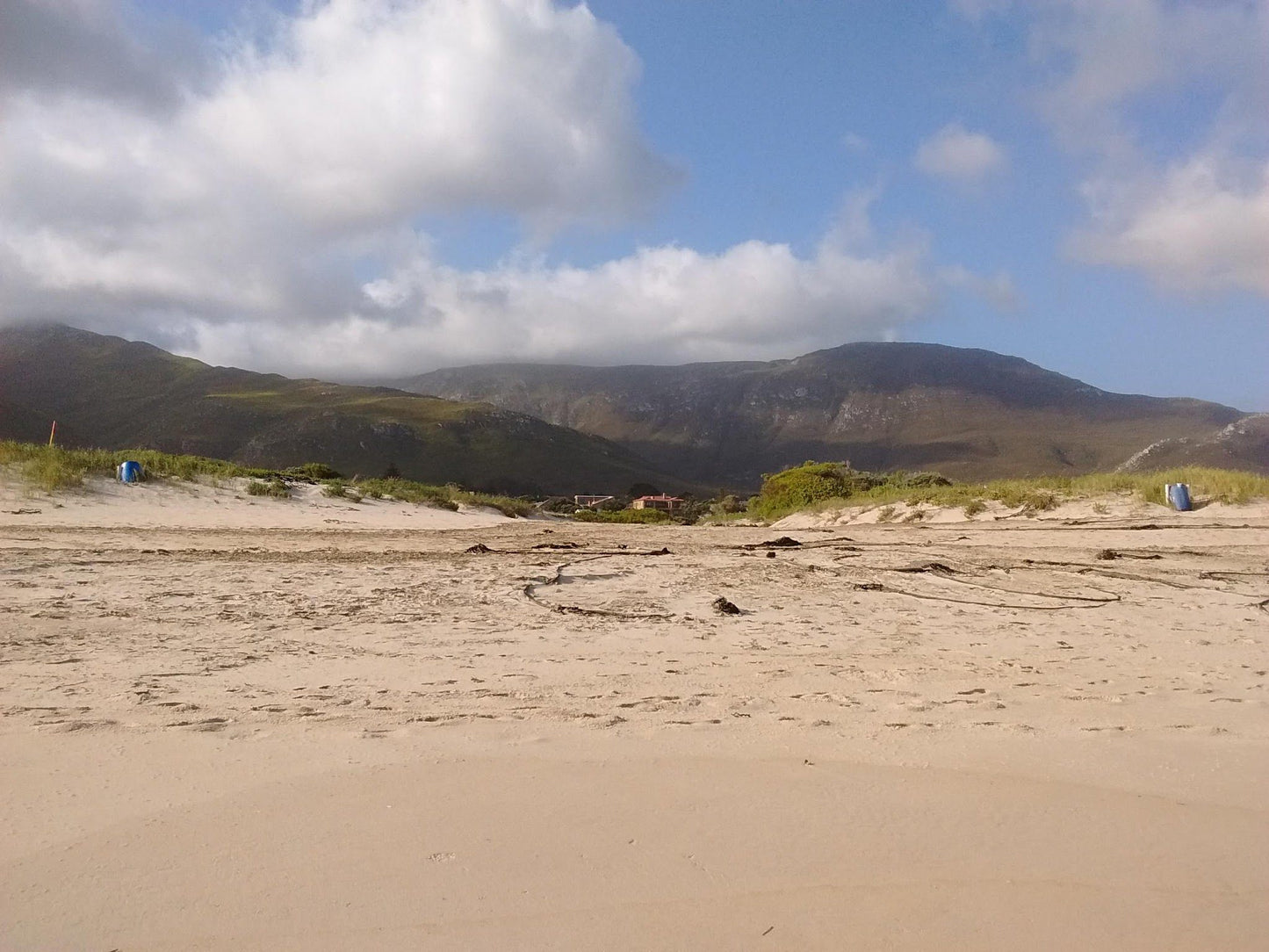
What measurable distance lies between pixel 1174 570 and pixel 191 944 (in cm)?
1026

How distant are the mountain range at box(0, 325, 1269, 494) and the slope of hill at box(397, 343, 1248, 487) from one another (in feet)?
1.61

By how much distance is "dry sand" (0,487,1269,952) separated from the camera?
7.25 feet

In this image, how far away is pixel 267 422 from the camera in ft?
261

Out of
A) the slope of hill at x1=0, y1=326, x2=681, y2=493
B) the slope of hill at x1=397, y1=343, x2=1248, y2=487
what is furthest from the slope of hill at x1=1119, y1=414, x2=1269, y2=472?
the slope of hill at x1=0, y1=326, x2=681, y2=493

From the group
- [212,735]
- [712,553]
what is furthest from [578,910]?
[712,553]

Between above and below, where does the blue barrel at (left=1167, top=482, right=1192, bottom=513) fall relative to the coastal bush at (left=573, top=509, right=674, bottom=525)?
above

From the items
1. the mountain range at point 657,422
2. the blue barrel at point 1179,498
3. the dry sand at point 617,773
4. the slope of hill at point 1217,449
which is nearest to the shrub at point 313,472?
the dry sand at point 617,773

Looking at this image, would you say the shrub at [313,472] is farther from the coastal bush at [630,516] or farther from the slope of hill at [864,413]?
the slope of hill at [864,413]

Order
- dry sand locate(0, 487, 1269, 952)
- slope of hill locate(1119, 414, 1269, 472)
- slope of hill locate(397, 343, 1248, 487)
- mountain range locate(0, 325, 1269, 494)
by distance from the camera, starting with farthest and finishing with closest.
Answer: slope of hill locate(397, 343, 1248, 487), mountain range locate(0, 325, 1269, 494), slope of hill locate(1119, 414, 1269, 472), dry sand locate(0, 487, 1269, 952)

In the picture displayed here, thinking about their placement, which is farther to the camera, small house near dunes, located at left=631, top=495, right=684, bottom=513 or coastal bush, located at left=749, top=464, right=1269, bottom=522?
small house near dunes, located at left=631, top=495, right=684, bottom=513

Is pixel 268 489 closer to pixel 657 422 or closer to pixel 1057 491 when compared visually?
pixel 1057 491

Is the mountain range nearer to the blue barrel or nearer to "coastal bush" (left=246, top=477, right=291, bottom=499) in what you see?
the blue barrel

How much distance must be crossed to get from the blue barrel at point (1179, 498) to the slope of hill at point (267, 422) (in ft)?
195

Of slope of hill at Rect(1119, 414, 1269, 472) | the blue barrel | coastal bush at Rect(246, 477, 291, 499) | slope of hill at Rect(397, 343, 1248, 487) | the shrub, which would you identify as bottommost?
coastal bush at Rect(246, 477, 291, 499)
